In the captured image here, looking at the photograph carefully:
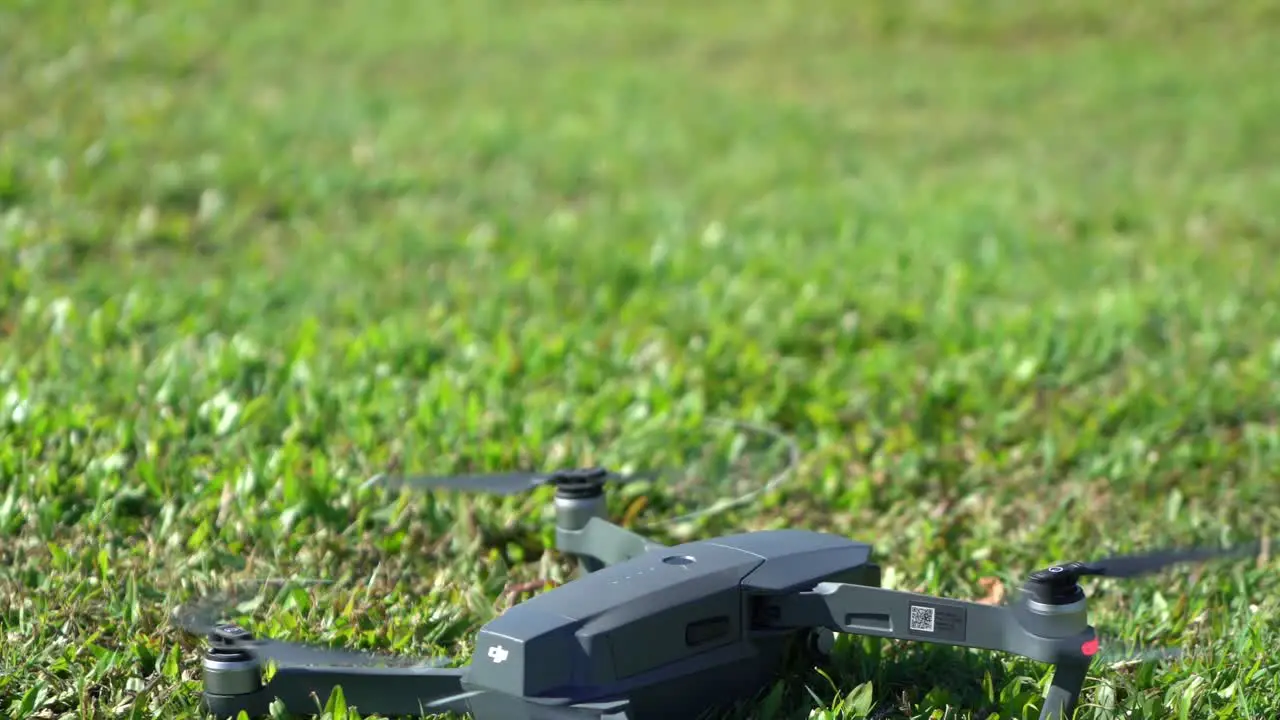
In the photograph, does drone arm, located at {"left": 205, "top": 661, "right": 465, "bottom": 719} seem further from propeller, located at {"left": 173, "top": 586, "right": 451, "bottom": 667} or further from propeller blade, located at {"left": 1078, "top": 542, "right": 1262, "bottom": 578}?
propeller blade, located at {"left": 1078, "top": 542, "right": 1262, "bottom": 578}

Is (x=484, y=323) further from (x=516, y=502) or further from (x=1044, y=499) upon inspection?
(x=1044, y=499)

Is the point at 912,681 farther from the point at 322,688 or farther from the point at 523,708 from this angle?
the point at 322,688

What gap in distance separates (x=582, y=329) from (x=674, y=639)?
2958mm

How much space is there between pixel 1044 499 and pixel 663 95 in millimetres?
6306

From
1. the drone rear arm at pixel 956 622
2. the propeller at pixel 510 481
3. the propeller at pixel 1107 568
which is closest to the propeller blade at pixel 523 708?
the drone rear arm at pixel 956 622

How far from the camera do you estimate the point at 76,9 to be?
9.72m

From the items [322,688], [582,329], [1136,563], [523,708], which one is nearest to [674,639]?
[523,708]

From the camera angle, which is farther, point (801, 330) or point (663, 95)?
point (663, 95)

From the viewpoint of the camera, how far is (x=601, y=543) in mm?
3027

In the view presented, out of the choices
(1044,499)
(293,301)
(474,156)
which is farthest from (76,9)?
(1044,499)

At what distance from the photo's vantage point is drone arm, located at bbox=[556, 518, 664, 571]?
9.61 feet

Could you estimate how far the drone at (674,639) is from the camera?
2.25 metres

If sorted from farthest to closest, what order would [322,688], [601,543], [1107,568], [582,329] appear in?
[582,329] → [601,543] → [1107,568] → [322,688]

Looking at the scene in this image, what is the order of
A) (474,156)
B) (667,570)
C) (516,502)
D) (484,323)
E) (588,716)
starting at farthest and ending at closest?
(474,156) → (484,323) → (516,502) → (667,570) → (588,716)
